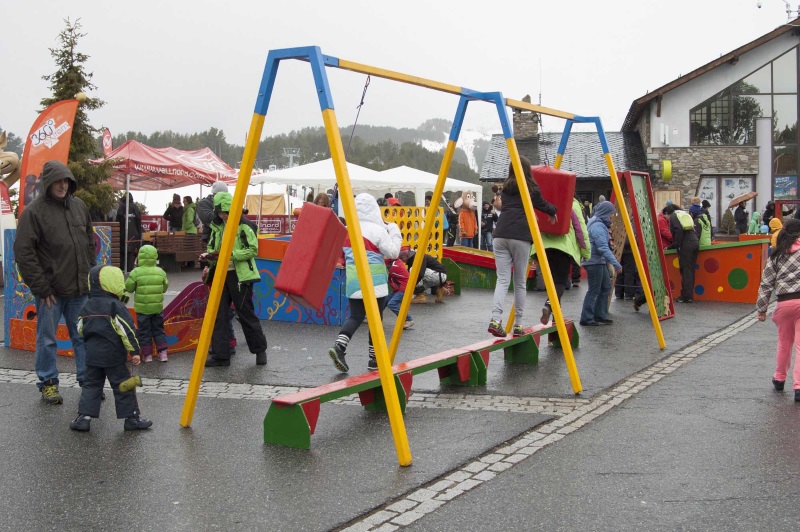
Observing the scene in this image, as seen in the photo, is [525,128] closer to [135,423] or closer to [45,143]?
[45,143]

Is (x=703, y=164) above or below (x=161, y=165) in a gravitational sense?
above

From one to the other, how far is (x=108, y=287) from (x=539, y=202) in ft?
13.5

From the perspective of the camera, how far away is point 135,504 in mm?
4848

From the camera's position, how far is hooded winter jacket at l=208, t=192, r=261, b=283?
8953mm

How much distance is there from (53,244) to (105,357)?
Result: 1.38m

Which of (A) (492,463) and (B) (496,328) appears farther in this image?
(B) (496,328)

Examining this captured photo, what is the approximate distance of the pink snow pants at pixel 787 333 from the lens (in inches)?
292

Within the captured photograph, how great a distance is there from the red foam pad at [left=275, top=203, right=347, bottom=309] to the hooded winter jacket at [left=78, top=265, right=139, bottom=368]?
114cm

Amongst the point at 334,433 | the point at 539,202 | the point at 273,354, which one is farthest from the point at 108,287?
the point at 539,202

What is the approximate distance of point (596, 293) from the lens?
476 inches

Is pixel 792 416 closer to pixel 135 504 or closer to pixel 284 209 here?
pixel 135 504

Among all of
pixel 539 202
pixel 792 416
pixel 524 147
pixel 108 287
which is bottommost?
pixel 792 416

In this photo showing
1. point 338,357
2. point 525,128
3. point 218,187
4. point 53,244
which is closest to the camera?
point 53,244

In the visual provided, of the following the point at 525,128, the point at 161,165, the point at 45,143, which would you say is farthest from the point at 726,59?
the point at 45,143
